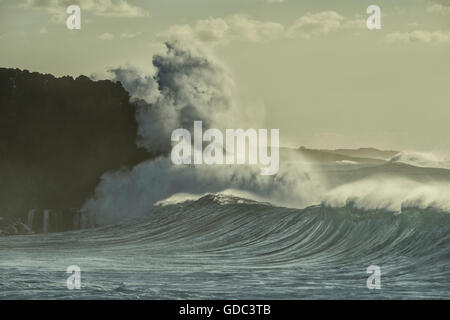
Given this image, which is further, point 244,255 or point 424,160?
point 424,160

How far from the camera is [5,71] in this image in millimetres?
31828

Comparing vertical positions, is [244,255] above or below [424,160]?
below

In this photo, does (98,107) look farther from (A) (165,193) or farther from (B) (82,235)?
(B) (82,235)

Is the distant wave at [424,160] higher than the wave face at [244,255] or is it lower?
higher

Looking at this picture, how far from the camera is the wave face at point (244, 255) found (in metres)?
13.6

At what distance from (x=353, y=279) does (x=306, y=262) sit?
2.45 m

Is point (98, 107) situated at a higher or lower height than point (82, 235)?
higher

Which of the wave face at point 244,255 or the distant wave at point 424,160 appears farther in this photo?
the distant wave at point 424,160

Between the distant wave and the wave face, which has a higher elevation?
the distant wave

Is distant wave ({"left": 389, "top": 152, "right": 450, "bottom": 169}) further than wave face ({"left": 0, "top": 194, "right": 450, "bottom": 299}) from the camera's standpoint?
Yes

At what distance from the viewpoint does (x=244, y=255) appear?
1889cm

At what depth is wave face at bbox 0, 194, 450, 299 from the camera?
44.6ft
